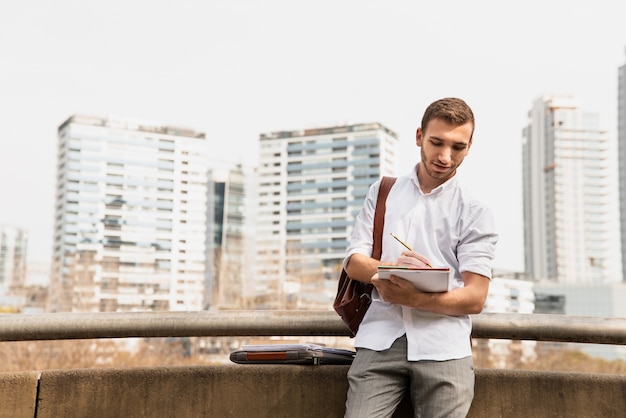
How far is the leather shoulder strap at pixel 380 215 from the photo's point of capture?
2961mm

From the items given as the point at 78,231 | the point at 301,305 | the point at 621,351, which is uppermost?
the point at 78,231

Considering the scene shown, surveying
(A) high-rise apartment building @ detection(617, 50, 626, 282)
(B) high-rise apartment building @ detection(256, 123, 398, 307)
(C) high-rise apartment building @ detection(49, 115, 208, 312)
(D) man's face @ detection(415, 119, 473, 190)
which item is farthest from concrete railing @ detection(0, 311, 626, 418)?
(A) high-rise apartment building @ detection(617, 50, 626, 282)

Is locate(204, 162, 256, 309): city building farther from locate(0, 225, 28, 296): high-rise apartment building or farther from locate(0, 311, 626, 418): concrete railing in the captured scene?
locate(0, 311, 626, 418): concrete railing

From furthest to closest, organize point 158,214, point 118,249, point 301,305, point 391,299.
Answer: point 158,214 < point 118,249 < point 301,305 < point 391,299

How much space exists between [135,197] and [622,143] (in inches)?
3498

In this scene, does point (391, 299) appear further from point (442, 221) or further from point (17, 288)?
point (17, 288)

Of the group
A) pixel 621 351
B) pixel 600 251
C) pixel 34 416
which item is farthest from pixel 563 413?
pixel 600 251

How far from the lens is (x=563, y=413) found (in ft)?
10.7

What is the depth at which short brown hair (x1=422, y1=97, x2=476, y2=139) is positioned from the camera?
2777 millimetres

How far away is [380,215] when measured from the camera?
3.00 metres

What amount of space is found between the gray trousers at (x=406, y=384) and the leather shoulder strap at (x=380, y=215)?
1.17 ft

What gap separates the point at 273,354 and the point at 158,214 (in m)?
122

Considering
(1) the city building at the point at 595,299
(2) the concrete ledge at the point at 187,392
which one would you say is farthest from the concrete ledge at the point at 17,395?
(1) the city building at the point at 595,299

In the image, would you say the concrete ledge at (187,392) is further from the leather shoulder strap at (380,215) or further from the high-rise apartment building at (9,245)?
the high-rise apartment building at (9,245)
